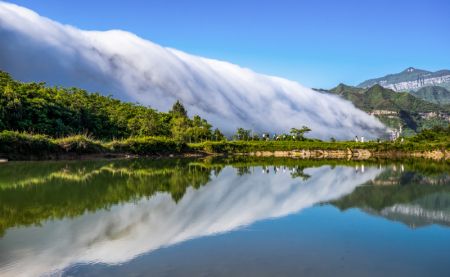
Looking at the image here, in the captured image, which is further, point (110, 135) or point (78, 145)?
point (110, 135)

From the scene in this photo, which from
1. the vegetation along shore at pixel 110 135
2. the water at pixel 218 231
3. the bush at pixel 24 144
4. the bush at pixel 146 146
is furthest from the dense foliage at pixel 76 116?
the water at pixel 218 231

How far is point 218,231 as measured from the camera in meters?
11.5

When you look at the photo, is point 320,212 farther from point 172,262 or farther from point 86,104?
point 86,104

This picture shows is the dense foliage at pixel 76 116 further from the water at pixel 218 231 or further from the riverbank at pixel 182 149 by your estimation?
the water at pixel 218 231

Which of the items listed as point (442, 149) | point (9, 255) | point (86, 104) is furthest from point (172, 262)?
point (442, 149)

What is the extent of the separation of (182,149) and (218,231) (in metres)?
49.1

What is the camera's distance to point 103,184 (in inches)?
838

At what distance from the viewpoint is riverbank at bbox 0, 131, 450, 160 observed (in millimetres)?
41312

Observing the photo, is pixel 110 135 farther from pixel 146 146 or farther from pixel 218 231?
pixel 218 231

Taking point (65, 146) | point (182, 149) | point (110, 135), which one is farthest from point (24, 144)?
point (182, 149)

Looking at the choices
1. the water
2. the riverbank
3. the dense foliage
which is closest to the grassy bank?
the riverbank

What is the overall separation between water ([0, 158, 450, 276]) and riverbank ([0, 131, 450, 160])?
73.1 ft

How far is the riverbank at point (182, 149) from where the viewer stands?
4131cm

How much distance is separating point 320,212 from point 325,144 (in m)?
54.9
